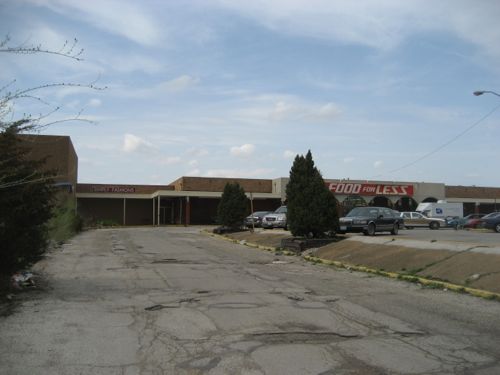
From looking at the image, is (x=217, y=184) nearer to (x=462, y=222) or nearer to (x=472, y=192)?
(x=462, y=222)

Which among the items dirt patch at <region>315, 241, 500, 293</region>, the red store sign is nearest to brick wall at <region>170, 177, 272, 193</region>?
the red store sign

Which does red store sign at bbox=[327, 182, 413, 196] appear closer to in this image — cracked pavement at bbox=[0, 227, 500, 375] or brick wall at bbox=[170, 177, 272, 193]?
brick wall at bbox=[170, 177, 272, 193]

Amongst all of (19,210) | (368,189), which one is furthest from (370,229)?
(368,189)

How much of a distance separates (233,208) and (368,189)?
1156 inches

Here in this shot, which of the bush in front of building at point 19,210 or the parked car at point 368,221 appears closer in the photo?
the bush in front of building at point 19,210

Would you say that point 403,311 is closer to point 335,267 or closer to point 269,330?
point 269,330

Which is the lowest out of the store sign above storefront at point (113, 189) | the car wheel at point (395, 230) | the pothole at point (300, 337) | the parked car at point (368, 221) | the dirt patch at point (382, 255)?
the pothole at point (300, 337)

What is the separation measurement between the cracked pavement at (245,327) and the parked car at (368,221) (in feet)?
42.7

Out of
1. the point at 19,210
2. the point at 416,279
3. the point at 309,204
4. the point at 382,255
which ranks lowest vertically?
the point at 416,279

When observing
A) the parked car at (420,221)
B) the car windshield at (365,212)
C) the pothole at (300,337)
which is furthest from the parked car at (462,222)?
the pothole at (300,337)

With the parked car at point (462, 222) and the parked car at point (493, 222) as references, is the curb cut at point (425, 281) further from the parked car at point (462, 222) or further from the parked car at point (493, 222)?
the parked car at point (462, 222)

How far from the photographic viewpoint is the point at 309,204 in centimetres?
2194

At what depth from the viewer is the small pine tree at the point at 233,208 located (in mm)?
36000

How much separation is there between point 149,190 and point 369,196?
26.2 meters
